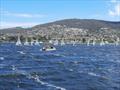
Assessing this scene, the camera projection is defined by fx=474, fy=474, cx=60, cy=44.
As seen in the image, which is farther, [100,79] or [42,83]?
[100,79]

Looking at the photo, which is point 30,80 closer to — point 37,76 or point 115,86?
point 37,76

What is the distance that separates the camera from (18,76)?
2849 inches

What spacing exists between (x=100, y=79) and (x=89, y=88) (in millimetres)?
10003

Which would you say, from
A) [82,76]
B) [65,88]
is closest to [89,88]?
[65,88]

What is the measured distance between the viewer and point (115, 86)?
60000mm

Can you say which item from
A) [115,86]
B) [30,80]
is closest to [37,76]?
[30,80]

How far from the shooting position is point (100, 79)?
6862cm

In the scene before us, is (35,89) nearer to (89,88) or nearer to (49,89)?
(49,89)

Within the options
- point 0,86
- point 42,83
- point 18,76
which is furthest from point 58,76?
point 0,86

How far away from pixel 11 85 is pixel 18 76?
1129 cm

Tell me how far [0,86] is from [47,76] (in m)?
14.3

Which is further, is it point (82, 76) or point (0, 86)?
point (82, 76)

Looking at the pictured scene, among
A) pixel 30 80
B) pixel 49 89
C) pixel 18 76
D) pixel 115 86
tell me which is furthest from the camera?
pixel 18 76

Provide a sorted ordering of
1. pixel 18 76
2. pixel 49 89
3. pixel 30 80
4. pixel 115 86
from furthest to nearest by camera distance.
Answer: pixel 18 76 < pixel 30 80 < pixel 115 86 < pixel 49 89
